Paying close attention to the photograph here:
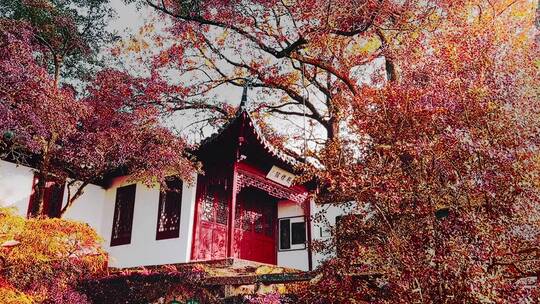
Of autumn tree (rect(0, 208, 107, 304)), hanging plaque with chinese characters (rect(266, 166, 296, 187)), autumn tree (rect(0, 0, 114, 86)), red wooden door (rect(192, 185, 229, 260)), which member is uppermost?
autumn tree (rect(0, 0, 114, 86))

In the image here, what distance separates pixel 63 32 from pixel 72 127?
261cm

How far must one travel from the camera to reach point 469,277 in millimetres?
4352

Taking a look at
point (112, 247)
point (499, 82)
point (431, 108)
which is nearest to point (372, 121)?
point (431, 108)

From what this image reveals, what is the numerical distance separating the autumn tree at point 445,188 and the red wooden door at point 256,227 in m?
6.35

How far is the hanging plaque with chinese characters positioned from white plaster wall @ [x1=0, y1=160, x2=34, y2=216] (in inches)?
221

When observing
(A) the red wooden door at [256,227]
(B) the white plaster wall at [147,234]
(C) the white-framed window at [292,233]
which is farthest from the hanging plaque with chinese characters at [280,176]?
(C) the white-framed window at [292,233]

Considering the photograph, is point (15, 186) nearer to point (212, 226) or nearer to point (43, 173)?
point (43, 173)

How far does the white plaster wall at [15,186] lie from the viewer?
10.5 meters

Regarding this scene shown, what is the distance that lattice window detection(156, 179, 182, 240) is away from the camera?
1108 cm

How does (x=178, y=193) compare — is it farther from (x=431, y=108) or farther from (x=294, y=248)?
(x=431, y=108)

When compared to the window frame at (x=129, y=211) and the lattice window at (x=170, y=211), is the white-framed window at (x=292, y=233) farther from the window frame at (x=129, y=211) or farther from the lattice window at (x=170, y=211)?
the window frame at (x=129, y=211)

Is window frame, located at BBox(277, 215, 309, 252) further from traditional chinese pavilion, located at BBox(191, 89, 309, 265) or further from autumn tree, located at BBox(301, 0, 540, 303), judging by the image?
autumn tree, located at BBox(301, 0, 540, 303)

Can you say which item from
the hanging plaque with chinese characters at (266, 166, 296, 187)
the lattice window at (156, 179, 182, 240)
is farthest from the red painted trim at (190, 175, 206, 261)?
the hanging plaque with chinese characters at (266, 166, 296, 187)

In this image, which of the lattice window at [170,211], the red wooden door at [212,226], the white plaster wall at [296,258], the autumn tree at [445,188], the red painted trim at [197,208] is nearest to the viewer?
the autumn tree at [445,188]
